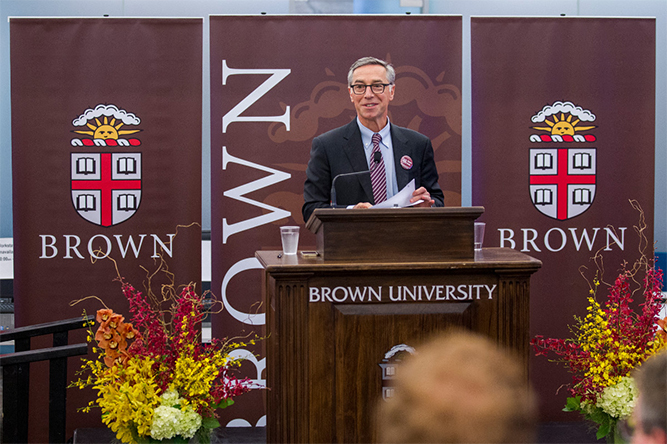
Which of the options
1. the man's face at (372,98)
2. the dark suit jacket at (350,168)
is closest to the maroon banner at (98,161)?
the dark suit jacket at (350,168)

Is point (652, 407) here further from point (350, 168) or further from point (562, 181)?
point (562, 181)

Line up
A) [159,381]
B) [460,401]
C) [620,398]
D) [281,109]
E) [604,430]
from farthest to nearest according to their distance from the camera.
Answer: [281,109]
[604,430]
[620,398]
[159,381]
[460,401]

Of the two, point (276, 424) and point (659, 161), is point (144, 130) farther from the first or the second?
point (659, 161)

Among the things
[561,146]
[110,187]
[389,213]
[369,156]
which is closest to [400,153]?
[369,156]

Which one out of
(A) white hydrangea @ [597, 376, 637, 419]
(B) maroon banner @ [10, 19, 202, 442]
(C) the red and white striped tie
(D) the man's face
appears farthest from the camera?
(B) maroon banner @ [10, 19, 202, 442]

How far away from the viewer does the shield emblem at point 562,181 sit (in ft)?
12.7

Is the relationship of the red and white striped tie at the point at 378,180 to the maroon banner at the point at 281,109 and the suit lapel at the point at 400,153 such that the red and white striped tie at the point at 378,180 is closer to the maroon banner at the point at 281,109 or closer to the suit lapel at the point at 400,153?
the suit lapel at the point at 400,153

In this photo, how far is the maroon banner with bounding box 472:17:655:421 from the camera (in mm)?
3854

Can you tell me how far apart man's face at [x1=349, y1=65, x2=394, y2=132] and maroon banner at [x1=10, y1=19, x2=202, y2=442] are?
3.60 feet

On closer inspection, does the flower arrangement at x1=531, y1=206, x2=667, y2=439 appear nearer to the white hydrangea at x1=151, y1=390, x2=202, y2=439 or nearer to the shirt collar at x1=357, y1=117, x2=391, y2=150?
the shirt collar at x1=357, y1=117, x2=391, y2=150

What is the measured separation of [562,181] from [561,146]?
211 mm

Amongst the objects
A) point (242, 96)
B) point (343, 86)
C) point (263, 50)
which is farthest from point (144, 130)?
point (343, 86)

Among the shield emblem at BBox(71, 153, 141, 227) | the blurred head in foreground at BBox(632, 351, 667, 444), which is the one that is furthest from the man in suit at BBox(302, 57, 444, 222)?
the blurred head in foreground at BBox(632, 351, 667, 444)

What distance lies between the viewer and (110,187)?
3816 mm
